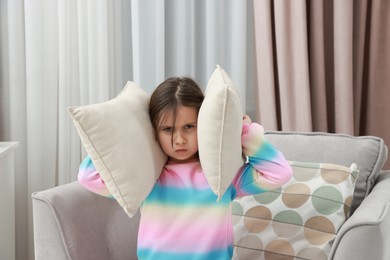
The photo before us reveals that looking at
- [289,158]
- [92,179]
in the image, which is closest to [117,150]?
[92,179]

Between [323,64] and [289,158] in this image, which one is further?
[323,64]

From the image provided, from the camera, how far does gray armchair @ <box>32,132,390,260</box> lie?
1.21 m

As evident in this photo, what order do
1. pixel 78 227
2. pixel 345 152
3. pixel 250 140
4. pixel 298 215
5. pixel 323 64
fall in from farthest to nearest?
pixel 323 64, pixel 345 152, pixel 298 215, pixel 78 227, pixel 250 140

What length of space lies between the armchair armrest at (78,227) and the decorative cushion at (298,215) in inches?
13.4

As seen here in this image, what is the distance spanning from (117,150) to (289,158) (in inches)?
28.2

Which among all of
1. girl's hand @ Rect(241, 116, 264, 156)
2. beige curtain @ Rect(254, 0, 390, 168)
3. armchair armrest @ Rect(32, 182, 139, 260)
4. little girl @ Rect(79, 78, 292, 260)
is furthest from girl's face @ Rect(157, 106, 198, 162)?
beige curtain @ Rect(254, 0, 390, 168)

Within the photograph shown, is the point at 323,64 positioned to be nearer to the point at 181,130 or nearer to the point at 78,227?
the point at 181,130

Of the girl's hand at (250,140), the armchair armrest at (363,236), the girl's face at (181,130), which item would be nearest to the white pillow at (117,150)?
the girl's face at (181,130)

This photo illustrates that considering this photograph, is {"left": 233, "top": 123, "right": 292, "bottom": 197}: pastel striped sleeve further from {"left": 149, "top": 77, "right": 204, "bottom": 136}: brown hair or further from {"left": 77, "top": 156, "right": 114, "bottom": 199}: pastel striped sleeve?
{"left": 77, "top": 156, "right": 114, "bottom": 199}: pastel striped sleeve

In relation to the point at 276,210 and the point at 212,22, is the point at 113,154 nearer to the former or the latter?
the point at 276,210

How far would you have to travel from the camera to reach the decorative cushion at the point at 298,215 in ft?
5.02

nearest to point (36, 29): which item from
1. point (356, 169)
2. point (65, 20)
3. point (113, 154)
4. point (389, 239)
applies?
point (65, 20)

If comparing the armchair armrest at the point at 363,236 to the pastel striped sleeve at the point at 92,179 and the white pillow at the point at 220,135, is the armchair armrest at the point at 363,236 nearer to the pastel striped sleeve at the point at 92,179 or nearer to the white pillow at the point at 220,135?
the white pillow at the point at 220,135

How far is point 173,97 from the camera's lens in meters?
1.30
